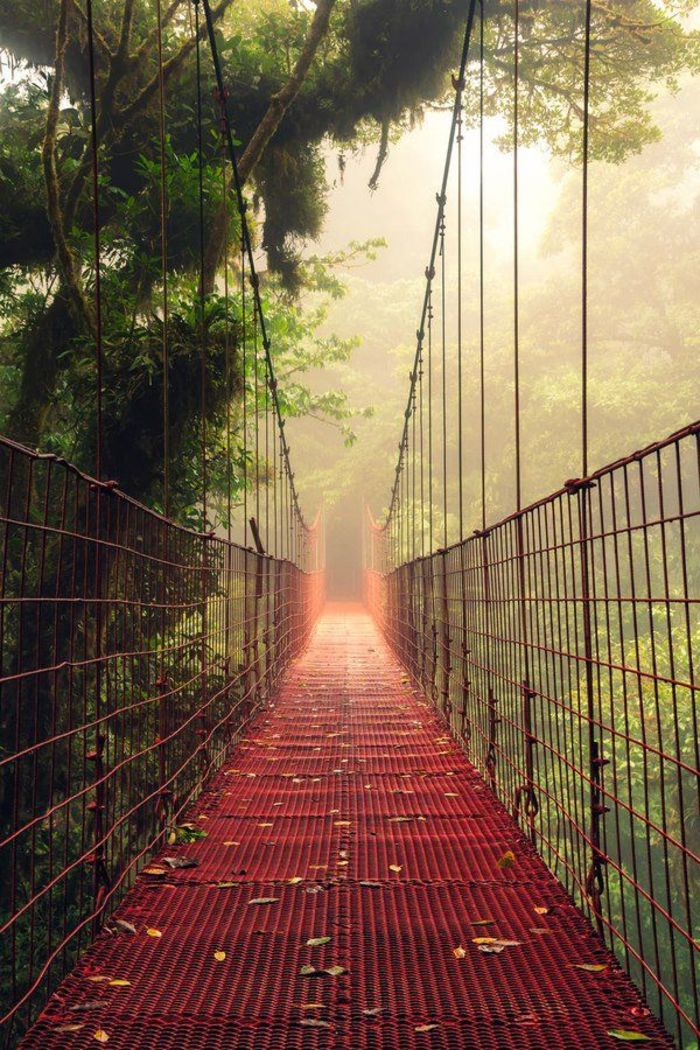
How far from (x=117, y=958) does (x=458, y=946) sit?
644 mm

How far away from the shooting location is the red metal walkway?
1.49 metres

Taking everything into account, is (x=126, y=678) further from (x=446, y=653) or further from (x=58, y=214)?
(x=58, y=214)

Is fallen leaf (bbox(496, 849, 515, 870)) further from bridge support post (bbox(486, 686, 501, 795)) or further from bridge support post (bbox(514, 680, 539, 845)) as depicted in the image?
bridge support post (bbox(486, 686, 501, 795))

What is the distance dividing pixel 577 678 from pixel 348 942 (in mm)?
1061

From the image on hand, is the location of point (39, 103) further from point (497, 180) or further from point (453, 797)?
point (497, 180)

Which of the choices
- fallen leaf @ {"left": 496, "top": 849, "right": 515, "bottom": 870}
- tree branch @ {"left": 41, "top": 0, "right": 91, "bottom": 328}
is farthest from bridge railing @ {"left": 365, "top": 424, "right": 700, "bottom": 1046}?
tree branch @ {"left": 41, "top": 0, "right": 91, "bottom": 328}

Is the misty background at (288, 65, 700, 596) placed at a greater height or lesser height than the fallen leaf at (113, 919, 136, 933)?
greater

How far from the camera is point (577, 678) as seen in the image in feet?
8.58

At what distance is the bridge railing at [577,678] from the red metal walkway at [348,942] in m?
0.12

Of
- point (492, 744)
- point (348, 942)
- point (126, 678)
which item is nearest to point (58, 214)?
point (126, 678)

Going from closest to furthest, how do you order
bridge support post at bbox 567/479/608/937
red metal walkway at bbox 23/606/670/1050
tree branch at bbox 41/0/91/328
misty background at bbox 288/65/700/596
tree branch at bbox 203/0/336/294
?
red metal walkway at bbox 23/606/670/1050, bridge support post at bbox 567/479/608/937, tree branch at bbox 41/0/91/328, tree branch at bbox 203/0/336/294, misty background at bbox 288/65/700/596

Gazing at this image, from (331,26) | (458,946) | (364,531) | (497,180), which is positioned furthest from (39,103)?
(497,180)

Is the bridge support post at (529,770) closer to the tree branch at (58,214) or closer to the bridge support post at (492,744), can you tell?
the bridge support post at (492,744)

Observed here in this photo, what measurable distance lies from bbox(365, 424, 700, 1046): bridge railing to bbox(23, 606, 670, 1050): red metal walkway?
117 mm
